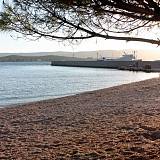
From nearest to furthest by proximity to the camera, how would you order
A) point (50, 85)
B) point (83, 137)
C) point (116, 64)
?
point (83, 137), point (50, 85), point (116, 64)

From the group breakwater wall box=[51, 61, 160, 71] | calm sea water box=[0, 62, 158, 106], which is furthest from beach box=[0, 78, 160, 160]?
breakwater wall box=[51, 61, 160, 71]

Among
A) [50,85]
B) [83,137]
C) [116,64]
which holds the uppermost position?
[83,137]

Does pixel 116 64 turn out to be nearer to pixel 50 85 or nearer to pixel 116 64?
pixel 116 64

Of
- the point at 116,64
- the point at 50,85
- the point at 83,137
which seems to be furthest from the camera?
the point at 116,64

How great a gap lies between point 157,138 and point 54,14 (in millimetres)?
3239

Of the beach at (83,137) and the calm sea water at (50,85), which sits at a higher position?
the beach at (83,137)

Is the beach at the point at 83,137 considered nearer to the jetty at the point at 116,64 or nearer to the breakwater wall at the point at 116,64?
the jetty at the point at 116,64

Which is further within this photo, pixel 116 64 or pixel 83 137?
pixel 116 64

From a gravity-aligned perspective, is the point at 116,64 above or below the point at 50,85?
below

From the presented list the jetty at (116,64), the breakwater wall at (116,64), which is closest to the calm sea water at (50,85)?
the jetty at (116,64)

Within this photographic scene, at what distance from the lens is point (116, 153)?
6.92m

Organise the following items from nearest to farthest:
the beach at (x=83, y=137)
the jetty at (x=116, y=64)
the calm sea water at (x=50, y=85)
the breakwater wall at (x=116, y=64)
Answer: the beach at (x=83, y=137) < the calm sea water at (x=50, y=85) < the jetty at (x=116, y=64) < the breakwater wall at (x=116, y=64)

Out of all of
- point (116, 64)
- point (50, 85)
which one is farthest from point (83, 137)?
point (116, 64)

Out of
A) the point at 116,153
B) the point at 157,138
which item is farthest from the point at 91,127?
the point at 116,153
